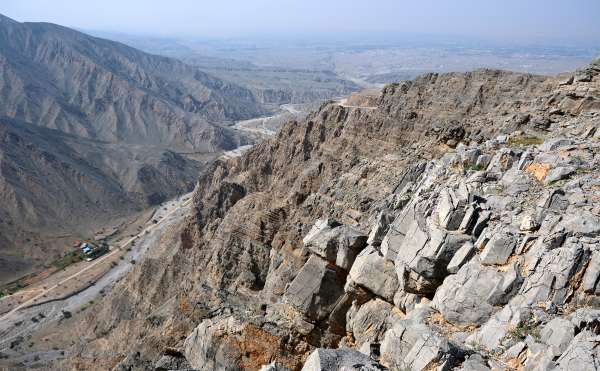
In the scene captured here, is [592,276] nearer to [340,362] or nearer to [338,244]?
[340,362]

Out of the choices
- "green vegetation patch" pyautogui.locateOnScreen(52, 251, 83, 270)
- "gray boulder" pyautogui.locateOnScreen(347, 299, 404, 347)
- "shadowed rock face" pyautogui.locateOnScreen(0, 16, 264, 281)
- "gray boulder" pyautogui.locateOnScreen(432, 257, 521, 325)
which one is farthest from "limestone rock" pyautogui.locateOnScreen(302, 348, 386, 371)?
"shadowed rock face" pyautogui.locateOnScreen(0, 16, 264, 281)

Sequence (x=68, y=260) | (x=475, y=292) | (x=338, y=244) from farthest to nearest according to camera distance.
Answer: (x=68, y=260) → (x=338, y=244) → (x=475, y=292)

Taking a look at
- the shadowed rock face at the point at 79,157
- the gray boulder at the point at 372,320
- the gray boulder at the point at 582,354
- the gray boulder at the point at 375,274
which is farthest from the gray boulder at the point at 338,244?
the shadowed rock face at the point at 79,157

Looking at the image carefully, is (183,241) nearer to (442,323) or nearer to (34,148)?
(442,323)

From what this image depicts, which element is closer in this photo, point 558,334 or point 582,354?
point 582,354

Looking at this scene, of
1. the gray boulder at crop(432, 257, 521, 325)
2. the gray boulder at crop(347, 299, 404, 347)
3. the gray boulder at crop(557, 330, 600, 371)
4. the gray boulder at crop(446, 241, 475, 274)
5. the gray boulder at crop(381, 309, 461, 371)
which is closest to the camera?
the gray boulder at crop(557, 330, 600, 371)

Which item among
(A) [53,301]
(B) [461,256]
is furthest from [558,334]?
(A) [53,301]

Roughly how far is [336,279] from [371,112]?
150 ft

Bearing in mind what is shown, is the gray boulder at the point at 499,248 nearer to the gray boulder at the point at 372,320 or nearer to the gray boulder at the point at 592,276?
the gray boulder at the point at 592,276

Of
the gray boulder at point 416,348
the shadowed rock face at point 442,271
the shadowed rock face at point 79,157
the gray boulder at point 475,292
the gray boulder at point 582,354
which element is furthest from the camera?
the shadowed rock face at point 79,157

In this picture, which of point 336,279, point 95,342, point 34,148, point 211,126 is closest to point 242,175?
point 95,342

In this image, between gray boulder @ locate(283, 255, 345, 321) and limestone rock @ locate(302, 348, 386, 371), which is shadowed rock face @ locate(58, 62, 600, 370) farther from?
limestone rock @ locate(302, 348, 386, 371)

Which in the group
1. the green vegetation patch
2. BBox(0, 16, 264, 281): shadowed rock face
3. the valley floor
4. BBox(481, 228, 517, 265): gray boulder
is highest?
BBox(481, 228, 517, 265): gray boulder

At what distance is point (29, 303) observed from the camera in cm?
Result: 7169
